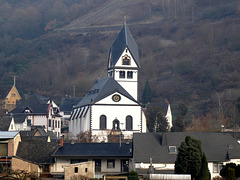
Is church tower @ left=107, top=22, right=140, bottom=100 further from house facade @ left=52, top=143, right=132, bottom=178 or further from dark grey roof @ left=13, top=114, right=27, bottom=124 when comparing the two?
house facade @ left=52, top=143, right=132, bottom=178

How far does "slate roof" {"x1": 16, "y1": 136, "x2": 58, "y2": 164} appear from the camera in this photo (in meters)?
59.3

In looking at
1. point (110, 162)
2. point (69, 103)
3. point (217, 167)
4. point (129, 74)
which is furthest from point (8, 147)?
point (69, 103)

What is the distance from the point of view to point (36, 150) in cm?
6006

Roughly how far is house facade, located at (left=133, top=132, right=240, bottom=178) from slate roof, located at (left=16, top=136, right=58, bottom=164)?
6965mm

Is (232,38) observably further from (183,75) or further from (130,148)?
(130,148)

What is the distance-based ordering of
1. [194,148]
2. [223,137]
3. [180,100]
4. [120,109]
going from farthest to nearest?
[180,100]
[120,109]
[223,137]
[194,148]

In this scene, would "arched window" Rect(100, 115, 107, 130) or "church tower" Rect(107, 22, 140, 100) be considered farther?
"church tower" Rect(107, 22, 140, 100)

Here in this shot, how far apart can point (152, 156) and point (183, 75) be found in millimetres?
112660

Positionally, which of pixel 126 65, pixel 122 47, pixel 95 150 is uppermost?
pixel 122 47

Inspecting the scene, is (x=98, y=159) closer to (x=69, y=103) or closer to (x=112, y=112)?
(x=112, y=112)

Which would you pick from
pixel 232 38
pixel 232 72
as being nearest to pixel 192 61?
pixel 232 38

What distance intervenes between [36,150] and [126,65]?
43.7m

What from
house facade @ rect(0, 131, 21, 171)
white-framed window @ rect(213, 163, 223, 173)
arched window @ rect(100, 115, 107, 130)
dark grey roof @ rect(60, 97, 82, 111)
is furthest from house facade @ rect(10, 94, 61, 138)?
white-framed window @ rect(213, 163, 223, 173)

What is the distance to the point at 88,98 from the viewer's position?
9881 cm
